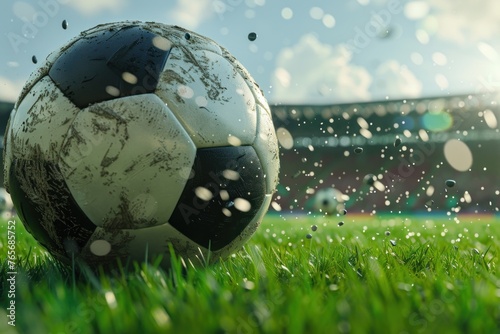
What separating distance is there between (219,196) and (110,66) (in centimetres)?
75

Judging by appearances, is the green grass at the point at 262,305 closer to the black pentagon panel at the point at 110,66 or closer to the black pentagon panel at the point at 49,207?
the black pentagon panel at the point at 49,207

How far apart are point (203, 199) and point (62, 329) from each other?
3.24 ft

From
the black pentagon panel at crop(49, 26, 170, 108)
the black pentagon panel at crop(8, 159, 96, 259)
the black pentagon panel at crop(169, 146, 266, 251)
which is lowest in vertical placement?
the black pentagon panel at crop(169, 146, 266, 251)

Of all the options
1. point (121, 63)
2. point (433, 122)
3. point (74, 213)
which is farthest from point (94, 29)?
point (433, 122)

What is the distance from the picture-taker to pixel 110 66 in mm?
2291

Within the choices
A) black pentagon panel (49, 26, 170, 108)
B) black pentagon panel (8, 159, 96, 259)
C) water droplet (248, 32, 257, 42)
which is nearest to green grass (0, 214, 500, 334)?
black pentagon panel (8, 159, 96, 259)

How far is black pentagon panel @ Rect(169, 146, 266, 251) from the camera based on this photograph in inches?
89.0

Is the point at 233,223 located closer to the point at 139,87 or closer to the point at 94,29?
the point at 139,87

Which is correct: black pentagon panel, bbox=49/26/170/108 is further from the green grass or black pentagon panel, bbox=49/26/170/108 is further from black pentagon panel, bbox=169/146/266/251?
the green grass

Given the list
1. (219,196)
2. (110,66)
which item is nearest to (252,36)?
(110,66)

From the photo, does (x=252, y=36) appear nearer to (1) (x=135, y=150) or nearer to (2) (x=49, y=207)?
(1) (x=135, y=150)

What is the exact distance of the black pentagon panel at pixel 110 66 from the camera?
Answer: 2.24m

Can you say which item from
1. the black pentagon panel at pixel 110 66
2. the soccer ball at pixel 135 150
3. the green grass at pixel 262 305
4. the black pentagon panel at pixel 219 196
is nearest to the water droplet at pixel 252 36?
the soccer ball at pixel 135 150

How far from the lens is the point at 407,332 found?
128 centimetres
